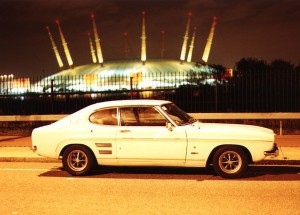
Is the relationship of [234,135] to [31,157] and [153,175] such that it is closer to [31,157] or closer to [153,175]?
[153,175]

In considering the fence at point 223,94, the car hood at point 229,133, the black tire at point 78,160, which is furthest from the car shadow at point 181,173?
the fence at point 223,94

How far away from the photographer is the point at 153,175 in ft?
29.2

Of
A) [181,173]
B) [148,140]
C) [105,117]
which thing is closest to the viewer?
[148,140]

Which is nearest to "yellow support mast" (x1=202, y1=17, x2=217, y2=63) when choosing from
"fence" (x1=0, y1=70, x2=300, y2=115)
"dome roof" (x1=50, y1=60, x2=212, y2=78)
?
"dome roof" (x1=50, y1=60, x2=212, y2=78)

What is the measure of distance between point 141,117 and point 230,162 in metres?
1.76

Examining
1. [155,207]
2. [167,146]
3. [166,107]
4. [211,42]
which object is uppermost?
[211,42]

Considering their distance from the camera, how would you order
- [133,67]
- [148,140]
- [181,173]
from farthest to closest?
[133,67] < [181,173] < [148,140]

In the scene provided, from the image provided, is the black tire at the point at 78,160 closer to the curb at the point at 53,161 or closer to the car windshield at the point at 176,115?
the car windshield at the point at 176,115

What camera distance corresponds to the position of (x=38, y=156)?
11.3 m

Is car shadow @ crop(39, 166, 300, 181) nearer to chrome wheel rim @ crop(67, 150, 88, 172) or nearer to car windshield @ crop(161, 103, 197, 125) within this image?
chrome wheel rim @ crop(67, 150, 88, 172)

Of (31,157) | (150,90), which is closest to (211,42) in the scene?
(150,90)

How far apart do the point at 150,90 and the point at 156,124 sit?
8127 millimetres

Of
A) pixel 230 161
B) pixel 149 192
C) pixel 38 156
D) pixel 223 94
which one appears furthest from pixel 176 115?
pixel 223 94

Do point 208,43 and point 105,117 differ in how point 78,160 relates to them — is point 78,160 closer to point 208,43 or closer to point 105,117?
point 105,117
